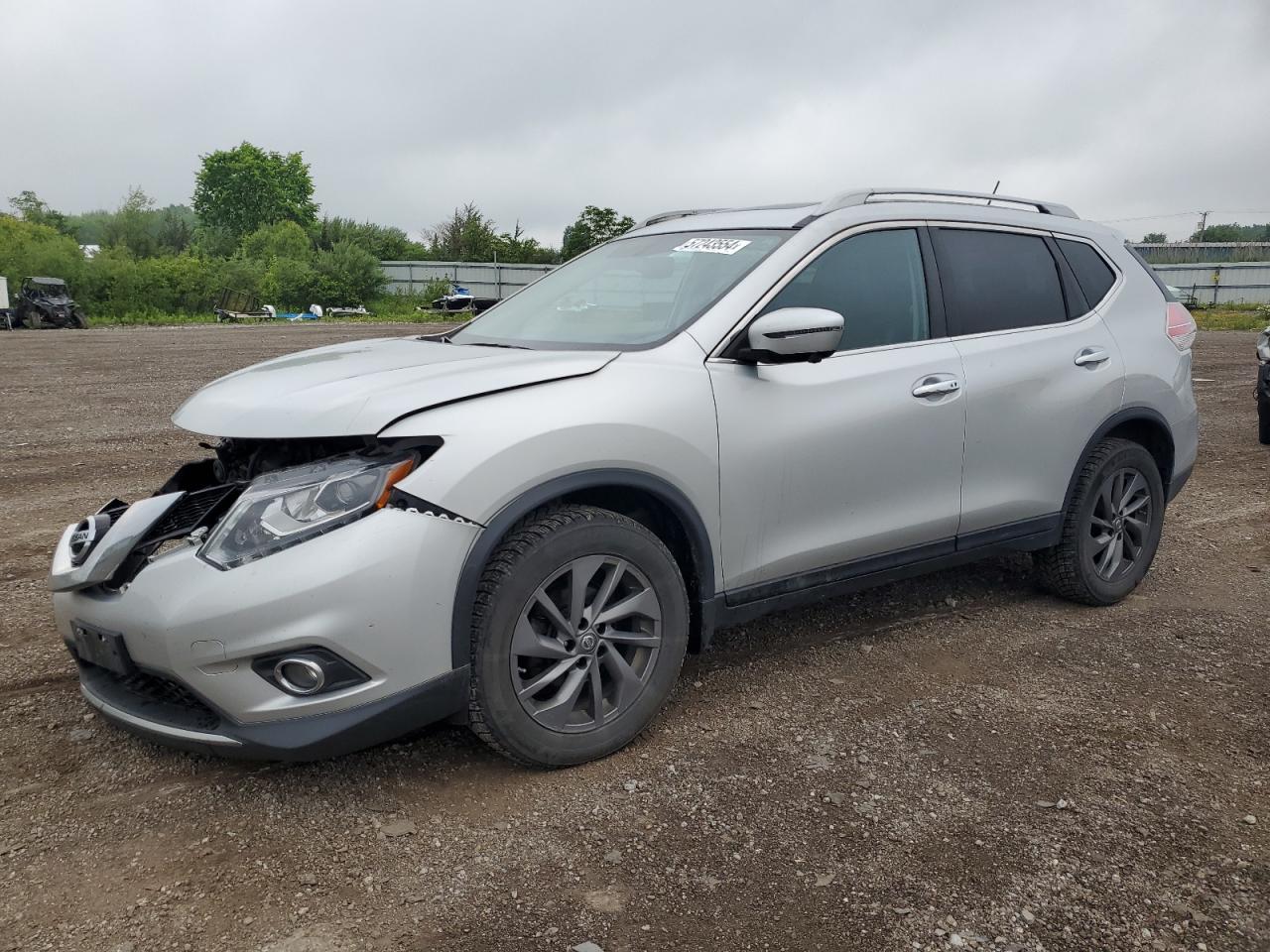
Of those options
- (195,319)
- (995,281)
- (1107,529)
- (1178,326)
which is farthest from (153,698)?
(195,319)

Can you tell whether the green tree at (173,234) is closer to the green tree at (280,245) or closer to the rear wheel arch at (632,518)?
the green tree at (280,245)

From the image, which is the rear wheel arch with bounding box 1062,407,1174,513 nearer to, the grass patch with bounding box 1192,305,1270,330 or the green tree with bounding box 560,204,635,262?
the grass patch with bounding box 1192,305,1270,330

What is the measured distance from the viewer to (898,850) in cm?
272

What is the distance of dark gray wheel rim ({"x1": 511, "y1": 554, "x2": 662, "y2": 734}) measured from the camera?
9.68 feet

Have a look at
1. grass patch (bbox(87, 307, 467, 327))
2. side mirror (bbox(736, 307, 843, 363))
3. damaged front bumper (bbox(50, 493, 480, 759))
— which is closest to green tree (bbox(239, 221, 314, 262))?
grass patch (bbox(87, 307, 467, 327))

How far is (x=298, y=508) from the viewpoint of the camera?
2691mm

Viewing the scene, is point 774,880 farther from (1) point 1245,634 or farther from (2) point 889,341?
(1) point 1245,634

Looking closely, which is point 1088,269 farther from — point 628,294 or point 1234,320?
point 1234,320

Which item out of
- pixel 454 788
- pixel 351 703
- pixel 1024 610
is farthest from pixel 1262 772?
pixel 351 703

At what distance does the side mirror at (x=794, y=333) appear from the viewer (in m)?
3.19

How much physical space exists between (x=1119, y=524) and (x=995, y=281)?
1.32m

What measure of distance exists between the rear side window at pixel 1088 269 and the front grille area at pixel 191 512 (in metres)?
3.66

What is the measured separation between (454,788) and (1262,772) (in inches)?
98.4

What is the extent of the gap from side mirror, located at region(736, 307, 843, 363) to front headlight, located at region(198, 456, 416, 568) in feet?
3.89
